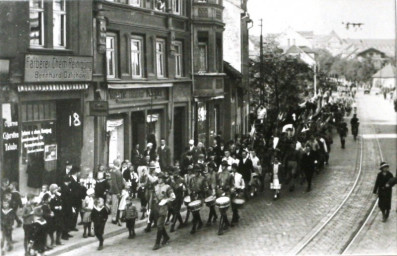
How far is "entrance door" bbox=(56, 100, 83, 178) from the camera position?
38.1ft

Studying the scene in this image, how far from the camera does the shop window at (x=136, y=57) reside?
575 inches

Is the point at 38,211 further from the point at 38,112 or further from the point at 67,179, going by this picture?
the point at 38,112

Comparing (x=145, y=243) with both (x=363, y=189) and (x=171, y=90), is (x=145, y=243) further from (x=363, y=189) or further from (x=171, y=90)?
(x=363, y=189)

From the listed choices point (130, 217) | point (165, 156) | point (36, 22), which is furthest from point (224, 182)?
point (36, 22)

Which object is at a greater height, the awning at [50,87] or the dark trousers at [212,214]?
the awning at [50,87]

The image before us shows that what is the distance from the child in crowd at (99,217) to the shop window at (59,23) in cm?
299

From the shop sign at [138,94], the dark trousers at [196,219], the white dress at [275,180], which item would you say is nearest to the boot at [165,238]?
the dark trousers at [196,219]

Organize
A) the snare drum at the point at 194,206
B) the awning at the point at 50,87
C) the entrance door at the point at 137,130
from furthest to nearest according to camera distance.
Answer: the entrance door at the point at 137,130
the snare drum at the point at 194,206
the awning at the point at 50,87

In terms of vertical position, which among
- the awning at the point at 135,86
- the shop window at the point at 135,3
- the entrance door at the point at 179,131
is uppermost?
the shop window at the point at 135,3

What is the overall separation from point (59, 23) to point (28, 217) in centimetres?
357

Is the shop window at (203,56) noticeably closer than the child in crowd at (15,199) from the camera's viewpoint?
No

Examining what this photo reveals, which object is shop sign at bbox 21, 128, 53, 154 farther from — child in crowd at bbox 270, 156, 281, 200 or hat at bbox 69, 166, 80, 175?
child in crowd at bbox 270, 156, 281, 200

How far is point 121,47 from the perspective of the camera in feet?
46.8

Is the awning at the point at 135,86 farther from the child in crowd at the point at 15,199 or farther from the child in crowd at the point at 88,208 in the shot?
the child in crowd at the point at 15,199
